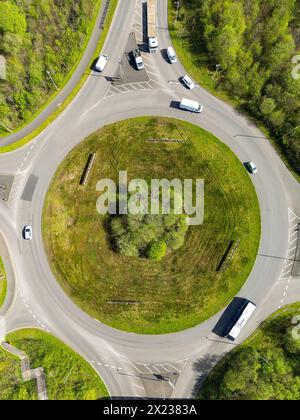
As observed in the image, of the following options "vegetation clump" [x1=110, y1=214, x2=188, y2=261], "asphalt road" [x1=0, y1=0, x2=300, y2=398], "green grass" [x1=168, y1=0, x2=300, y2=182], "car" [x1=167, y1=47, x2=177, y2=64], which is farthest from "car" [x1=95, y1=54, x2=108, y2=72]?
"vegetation clump" [x1=110, y1=214, x2=188, y2=261]

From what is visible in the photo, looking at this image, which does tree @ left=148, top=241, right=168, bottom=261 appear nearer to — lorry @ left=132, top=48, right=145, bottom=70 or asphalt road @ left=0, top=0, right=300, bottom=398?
asphalt road @ left=0, top=0, right=300, bottom=398

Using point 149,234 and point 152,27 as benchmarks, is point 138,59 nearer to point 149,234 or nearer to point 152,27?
point 152,27

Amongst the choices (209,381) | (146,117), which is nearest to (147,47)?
(146,117)

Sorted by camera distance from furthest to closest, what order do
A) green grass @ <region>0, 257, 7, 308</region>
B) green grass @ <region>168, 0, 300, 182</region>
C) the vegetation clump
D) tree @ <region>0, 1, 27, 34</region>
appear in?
green grass @ <region>168, 0, 300, 182</region>
green grass @ <region>0, 257, 7, 308</region>
the vegetation clump
tree @ <region>0, 1, 27, 34</region>

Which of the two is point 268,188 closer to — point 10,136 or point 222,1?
point 222,1

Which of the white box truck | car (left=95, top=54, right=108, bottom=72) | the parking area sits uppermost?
car (left=95, top=54, right=108, bottom=72)

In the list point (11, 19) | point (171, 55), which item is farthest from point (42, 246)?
point (171, 55)

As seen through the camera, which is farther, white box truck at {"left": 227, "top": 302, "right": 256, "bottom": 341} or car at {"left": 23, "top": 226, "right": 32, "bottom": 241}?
car at {"left": 23, "top": 226, "right": 32, "bottom": 241}
